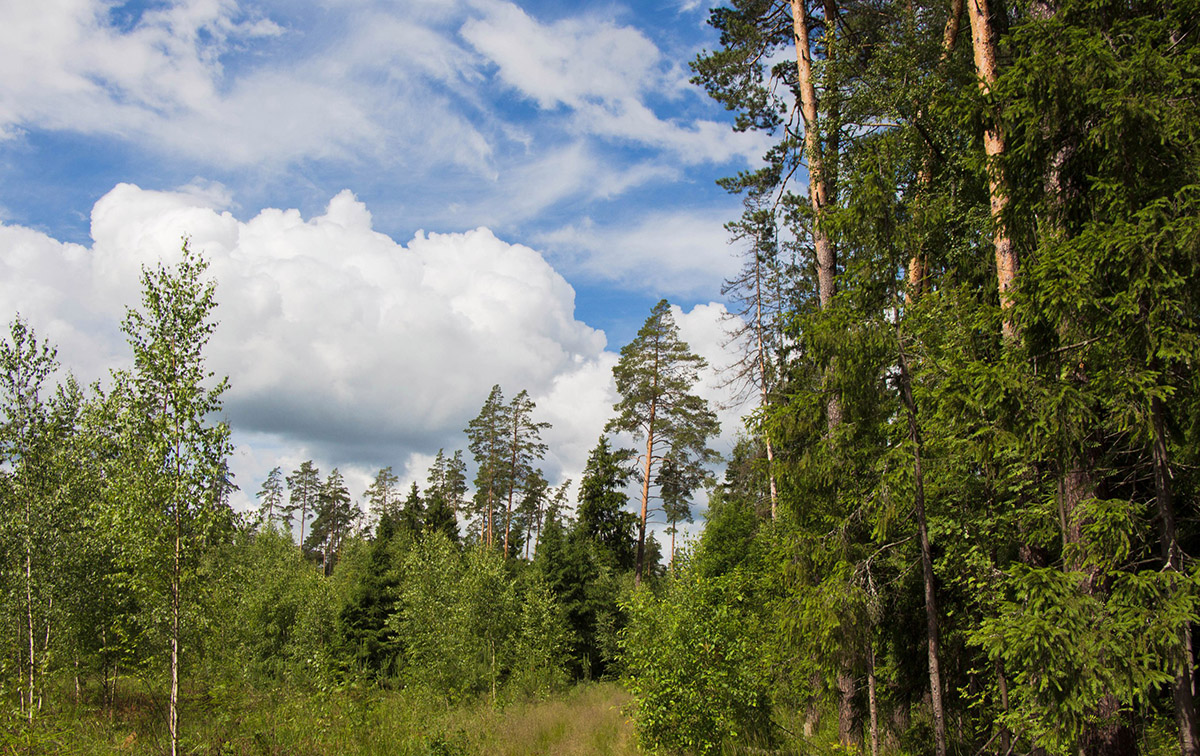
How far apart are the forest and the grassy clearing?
0.46ft

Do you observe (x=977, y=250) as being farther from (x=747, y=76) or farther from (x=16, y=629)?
(x=16, y=629)

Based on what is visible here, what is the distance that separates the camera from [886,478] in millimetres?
7234

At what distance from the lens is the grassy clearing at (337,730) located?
38.2 ft

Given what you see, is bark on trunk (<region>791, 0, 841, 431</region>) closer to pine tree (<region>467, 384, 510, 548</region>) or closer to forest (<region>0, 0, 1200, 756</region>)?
forest (<region>0, 0, 1200, 756</region>)

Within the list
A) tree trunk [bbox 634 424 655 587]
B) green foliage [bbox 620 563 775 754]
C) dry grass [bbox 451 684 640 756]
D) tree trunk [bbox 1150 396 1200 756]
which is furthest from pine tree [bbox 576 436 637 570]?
tree trunk [bbox 1150 396 1200 756]

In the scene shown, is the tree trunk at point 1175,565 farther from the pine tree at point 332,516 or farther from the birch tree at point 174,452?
the pine tree at point 332,516

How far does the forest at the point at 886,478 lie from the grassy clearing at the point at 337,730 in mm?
141

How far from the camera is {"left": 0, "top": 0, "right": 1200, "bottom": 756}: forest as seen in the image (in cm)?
528

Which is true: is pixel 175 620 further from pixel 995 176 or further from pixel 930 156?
pixel 930 156

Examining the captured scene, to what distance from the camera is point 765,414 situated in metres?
8.76

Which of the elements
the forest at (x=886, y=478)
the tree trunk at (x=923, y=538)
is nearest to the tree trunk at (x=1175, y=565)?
A: the forest at (x=886, y=478)

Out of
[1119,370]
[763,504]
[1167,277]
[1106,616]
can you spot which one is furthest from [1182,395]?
[763,504]

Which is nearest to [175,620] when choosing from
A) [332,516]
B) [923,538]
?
[923,538]

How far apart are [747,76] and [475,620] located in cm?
1787
